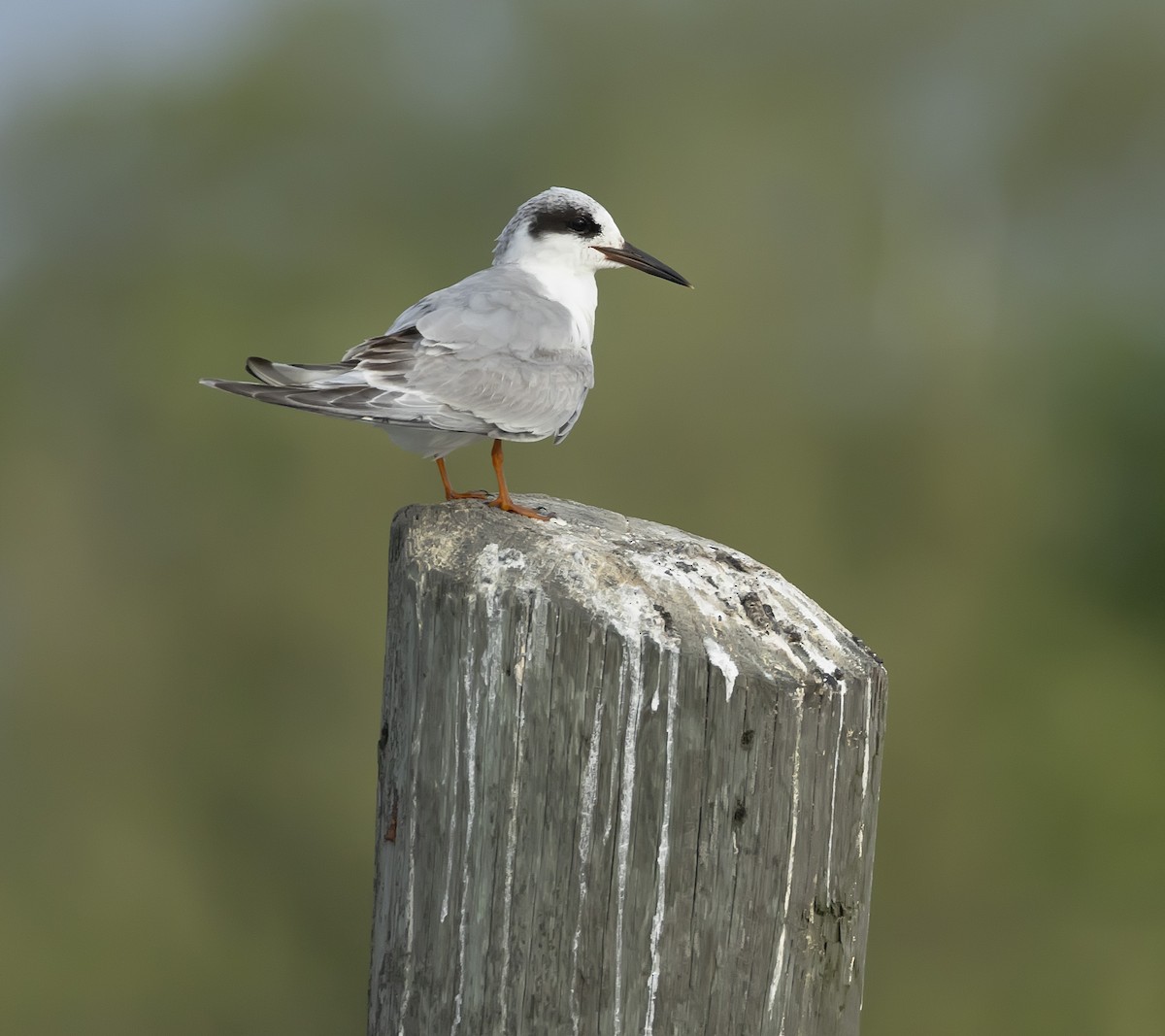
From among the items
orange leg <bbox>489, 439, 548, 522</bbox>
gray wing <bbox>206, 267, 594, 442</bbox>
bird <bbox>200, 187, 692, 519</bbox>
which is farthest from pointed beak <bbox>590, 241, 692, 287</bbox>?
orange leg <bbox>489, 439, 548, 522</bbox>

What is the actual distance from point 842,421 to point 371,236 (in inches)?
172

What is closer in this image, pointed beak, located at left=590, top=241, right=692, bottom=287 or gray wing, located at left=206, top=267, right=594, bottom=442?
gray wing, located at left=206, top=267, right=594, bottom=442

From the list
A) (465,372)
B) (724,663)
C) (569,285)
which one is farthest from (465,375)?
(724,663)

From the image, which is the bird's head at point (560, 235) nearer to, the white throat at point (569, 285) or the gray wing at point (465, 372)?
the white throat at point (569, 285)

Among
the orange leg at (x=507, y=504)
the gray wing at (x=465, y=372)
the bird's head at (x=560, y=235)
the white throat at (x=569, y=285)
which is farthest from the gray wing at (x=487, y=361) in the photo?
the bird's head at (x=560, y=235)

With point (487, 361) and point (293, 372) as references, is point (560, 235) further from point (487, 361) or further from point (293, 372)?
point (293, 372)

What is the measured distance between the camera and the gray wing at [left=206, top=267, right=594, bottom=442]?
3146 mm

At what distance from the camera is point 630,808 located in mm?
2184

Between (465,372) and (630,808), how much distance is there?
1.60 m

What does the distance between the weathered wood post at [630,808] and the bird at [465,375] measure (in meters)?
0.57

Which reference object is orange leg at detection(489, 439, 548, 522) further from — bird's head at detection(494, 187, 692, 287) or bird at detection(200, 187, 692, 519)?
bird's head at detection(494, 187, 692, 287)

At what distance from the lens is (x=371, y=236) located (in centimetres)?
1163

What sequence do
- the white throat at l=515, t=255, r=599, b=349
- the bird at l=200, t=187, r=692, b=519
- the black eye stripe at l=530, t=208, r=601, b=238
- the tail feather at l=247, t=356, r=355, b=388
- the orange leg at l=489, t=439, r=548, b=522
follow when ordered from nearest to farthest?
the orange leg at l=489, t=439, r=548, b=522 → the tail feather at l=247, t=356, r=355, b=388 → the bird at l=200, t=187, r=692, b=519 → the white throat at l=515, t=255, r=599, b=349 → the black eye stripe at l=530, t=208, r=601, b=238

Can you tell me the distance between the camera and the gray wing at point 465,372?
10.3 feet
